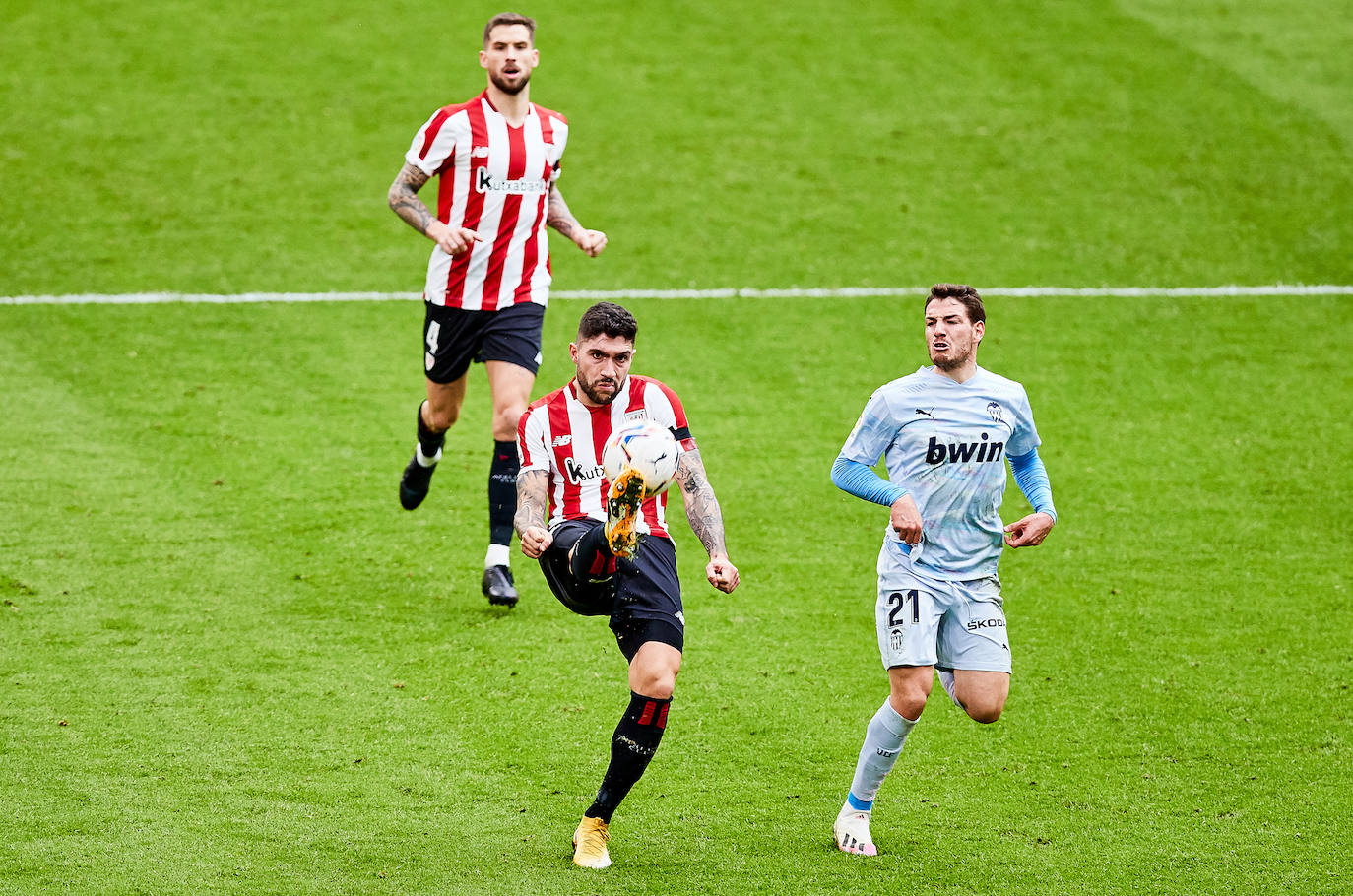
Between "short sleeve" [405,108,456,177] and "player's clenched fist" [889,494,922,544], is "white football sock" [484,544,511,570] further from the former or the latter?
"player's clenched fist" [889,494,922,544]

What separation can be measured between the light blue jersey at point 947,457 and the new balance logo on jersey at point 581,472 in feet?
3.01

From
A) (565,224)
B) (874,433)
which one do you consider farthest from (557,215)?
(874,433)

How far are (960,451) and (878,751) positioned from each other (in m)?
1.14

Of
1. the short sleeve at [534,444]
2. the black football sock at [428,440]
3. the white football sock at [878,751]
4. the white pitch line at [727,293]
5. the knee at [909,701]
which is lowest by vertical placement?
the white pitch line at [727,293]

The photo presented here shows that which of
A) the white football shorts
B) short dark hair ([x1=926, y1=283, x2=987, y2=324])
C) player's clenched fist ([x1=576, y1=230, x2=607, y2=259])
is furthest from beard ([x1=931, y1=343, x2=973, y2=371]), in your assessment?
player's clenched fist ([x1=576, y1=230, x2=607, y2=259])

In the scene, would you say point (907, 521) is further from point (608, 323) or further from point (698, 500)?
point (608, 323)

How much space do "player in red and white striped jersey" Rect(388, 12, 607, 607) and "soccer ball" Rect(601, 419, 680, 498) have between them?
264cm

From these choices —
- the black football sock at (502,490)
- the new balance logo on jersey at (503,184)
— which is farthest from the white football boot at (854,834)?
the new balance logo on jersey at (503,184)

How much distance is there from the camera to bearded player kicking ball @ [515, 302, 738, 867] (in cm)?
520

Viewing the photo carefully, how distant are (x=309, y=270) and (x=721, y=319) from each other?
11.4ft

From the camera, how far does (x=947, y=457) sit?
545 centimetres

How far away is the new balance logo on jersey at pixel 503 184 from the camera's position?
7.75m

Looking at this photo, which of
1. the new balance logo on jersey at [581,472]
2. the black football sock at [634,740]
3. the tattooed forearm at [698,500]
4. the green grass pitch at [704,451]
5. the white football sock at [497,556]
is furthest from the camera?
the white football sock at [497,556]

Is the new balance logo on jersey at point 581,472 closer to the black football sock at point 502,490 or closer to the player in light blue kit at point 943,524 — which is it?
the player in light blue kit at point 943,524
